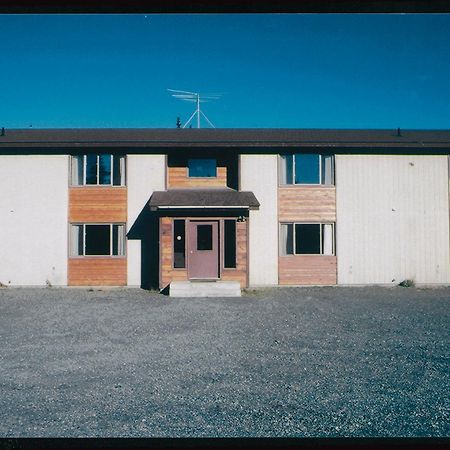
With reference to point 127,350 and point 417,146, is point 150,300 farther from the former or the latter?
point 417,146

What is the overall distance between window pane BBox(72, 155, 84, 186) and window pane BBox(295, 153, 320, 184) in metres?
9.13

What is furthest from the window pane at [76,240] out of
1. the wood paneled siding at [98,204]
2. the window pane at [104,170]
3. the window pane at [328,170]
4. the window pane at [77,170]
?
the window pane at [328,170]

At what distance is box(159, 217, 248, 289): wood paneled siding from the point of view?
44.4 feet

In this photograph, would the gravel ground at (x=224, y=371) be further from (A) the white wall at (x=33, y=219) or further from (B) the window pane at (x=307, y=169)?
(B) the window pane at (x=307, y=169)

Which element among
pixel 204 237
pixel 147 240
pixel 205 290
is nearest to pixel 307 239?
pixel 204 237

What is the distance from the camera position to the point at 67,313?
9.77 meters

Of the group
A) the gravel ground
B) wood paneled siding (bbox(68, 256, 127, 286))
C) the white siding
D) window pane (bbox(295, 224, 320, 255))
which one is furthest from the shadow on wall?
the white siding

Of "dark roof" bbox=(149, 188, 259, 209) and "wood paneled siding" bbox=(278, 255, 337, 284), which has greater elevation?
"dark roof" bbox=(149, 188, 259, 209)

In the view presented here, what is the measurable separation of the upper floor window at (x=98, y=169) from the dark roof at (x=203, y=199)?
6.49ft

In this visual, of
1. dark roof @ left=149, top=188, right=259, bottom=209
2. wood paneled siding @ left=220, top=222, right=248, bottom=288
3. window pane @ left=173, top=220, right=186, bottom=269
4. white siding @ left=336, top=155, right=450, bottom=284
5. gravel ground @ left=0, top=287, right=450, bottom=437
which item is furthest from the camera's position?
white siding @ left=336, top=155, right=450, bottom=284

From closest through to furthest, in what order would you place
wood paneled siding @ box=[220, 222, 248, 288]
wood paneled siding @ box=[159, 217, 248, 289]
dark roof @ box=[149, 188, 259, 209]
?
dark roof @ box=[149, 188, 259, 209] → wood paneled siding @ box=[159, 217, 248, 289] → wood paneled siding @ box=[220, 222, 248, 288]

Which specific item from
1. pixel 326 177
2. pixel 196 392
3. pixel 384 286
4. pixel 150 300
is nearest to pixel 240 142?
pixel 326 177

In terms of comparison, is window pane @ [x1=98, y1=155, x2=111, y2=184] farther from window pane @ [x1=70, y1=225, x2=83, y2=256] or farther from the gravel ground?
the gravel ground

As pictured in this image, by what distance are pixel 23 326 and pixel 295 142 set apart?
11527mm
